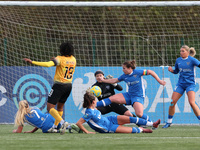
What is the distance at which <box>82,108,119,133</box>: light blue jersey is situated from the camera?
805 centimetres

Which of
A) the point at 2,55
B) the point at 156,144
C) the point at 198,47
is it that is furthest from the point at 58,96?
the point at 198,47

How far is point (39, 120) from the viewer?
27.4 ft

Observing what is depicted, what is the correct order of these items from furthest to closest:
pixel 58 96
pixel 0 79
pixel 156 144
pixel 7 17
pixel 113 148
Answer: pixel 7 17, pixel 0 79, pixel 58 96, pixel 156 144, pixel 113 148

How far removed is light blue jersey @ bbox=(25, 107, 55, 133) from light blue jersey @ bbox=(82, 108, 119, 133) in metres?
→ 0.81

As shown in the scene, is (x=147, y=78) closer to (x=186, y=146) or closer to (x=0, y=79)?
(x=0, y=79)

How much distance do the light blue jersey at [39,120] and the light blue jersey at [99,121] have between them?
81cm

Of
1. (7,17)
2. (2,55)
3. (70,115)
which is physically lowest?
(70,115)

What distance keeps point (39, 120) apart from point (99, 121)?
1116 millimetres

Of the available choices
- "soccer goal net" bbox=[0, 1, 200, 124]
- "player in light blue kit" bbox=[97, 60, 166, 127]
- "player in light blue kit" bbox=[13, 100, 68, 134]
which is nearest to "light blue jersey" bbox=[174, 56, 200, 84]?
"player in light blue kit" bbox=[97, 60, 166, 127]

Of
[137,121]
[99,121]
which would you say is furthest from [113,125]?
[137,121]

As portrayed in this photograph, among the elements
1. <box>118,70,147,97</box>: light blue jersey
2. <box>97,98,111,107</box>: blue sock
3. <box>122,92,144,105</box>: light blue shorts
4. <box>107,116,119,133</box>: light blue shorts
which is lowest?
<box>107,116,119,133</box>: light blue shorts

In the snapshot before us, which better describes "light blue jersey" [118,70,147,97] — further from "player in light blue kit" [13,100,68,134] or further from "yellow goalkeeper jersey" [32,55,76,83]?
"player in light blue kit" [13,100,68,134]

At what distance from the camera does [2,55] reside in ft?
41.6

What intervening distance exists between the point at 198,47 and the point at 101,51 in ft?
9.25
